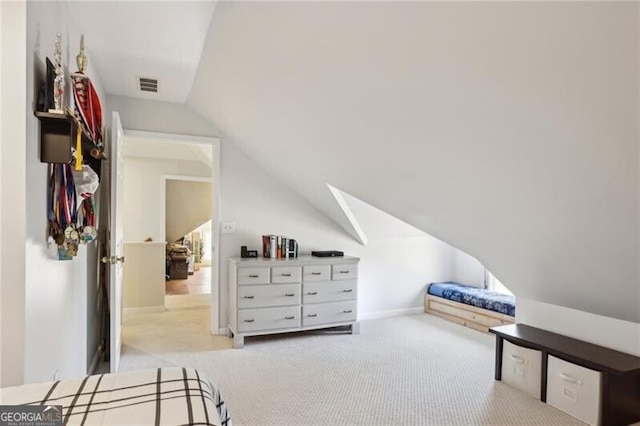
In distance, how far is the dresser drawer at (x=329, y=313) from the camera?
3715mm

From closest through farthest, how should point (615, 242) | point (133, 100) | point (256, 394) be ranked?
point (615, 242) < point (256, 394) < point (133, 100)

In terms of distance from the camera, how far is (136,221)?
498cm

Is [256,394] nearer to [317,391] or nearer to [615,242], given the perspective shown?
[317,391]

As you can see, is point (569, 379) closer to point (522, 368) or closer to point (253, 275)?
point (522, 368)

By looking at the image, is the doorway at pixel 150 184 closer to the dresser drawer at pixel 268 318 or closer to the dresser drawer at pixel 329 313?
the dresser drawer at pixel 268 318

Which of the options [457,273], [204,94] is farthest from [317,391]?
[457,273]

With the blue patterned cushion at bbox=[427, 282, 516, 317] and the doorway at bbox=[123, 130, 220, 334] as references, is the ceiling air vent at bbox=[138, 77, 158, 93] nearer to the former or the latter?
the doorway at bbox=[123, 130, 220, 334]

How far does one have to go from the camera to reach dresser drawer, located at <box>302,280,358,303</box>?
12.2ft

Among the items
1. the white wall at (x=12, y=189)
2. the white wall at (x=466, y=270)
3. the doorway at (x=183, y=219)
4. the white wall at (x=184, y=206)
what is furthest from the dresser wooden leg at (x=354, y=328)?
the white wall at (x=184, y=206)

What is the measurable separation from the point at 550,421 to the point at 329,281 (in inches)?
83.0

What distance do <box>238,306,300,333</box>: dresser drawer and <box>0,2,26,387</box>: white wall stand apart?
2.17m

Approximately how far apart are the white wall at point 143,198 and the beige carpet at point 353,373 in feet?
4.02

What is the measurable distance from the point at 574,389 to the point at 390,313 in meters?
2.37

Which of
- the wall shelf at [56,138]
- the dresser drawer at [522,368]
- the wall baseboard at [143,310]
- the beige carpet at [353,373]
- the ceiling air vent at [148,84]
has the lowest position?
the wall baseboard at [143,310]
